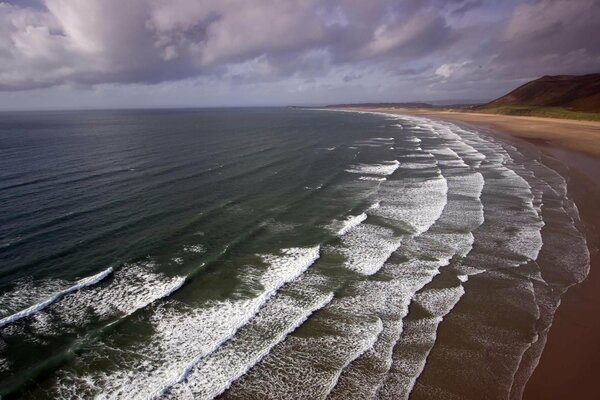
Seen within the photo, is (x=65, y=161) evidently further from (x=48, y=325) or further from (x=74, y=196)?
(x=48, y=325)

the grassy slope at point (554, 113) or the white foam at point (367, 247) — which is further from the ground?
the white foam at point (367, 247)

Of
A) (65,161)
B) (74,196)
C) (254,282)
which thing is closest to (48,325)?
(254,282)

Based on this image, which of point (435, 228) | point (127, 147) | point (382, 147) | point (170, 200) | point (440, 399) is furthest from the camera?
point (382, 147)

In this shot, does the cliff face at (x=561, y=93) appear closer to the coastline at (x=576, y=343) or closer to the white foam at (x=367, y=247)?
the coastline at (x=576, y=343)

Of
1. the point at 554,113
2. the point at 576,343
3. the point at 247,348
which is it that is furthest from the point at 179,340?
the point at 554,113

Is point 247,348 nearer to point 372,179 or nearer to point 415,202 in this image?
point 415,202

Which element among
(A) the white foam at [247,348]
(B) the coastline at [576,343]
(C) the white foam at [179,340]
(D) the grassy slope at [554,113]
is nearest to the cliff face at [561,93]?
(D) the grassy slope at [554,113]

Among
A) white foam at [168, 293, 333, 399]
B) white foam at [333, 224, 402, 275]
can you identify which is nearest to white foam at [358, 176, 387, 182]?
white foam at [333, 224, 402, 275]
